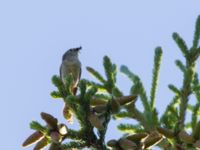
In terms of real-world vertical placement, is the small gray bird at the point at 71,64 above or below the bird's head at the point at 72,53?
below

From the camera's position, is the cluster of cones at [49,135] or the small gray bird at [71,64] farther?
the small gray bird at [71,64]

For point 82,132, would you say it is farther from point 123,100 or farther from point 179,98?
point 179,98

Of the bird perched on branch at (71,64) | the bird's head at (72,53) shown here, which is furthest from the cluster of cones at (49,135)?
the bird's head at (72,53)

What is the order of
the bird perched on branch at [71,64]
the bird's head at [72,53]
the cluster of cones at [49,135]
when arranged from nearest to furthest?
the cluster of cones at [49,135]
the bird perched on branch at [71,64]
the bird's head at [72,53]

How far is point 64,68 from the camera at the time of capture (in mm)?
8664

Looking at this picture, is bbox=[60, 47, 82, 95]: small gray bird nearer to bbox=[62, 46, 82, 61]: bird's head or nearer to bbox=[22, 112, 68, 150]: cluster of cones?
bbox=[62, 46, 82, 61]: bird's head

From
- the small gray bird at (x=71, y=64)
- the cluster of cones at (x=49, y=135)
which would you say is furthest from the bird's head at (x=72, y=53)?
the cluster of cones at (x=49, y=135)

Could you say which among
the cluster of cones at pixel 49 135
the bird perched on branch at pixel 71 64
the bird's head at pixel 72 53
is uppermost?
the bird's head at pixel 72 53

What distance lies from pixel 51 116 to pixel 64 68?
561 centimetres

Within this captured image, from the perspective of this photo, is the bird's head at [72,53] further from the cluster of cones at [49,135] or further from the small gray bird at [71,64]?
the cluster of cones at [49,135]

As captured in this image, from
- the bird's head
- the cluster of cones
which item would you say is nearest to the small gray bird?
the bird's head

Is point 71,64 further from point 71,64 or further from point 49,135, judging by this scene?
point 49,135

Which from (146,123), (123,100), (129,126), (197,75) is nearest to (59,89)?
(123,100)

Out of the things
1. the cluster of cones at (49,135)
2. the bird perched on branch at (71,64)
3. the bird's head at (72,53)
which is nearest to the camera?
the cluster of cones at (49,135)
